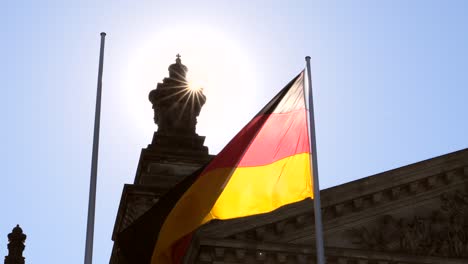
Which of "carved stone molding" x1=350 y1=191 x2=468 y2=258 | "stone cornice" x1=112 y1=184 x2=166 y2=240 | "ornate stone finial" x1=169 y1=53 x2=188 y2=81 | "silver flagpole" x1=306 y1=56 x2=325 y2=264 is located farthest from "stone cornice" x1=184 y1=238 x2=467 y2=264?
"ornate stone finial" x1=169 y1=53 x2=188 y2=81

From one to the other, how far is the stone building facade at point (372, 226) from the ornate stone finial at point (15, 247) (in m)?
8.07

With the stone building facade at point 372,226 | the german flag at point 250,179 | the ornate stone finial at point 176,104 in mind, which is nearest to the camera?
the german flag at point 250,179

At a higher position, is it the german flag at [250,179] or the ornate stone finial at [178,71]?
the ornate stone finial at [178,71]

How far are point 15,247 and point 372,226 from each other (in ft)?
36.4

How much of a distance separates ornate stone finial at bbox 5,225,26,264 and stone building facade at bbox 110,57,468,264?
8.07m

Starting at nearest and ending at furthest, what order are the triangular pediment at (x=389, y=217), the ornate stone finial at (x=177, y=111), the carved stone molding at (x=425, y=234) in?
the triangular pediment at (x=389, y=217)
the carved stone molding at (x=425, y=234)
the ornate stone finial at (x=177, y=111)

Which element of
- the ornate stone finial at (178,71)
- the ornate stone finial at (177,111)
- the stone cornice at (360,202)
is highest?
the ornate stone finial at (178,71)

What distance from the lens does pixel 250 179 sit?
16266 millimetres

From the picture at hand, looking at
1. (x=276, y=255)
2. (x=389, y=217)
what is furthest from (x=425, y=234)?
(x=276, y=255)

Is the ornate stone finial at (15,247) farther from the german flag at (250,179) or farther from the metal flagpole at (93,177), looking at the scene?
the german flag at (250,179)

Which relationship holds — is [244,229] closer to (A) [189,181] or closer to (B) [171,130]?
(A) [189,181]

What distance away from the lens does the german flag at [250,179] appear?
52.5ft

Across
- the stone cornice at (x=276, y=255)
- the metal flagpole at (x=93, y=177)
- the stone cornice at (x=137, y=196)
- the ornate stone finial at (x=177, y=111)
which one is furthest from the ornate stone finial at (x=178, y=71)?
the metal flagpole at (x=93, y=177)

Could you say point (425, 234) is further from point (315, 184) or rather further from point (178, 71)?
point (178, 71)
